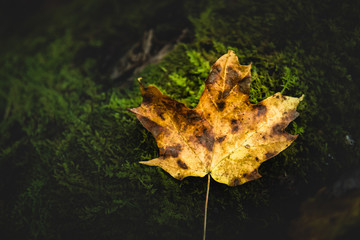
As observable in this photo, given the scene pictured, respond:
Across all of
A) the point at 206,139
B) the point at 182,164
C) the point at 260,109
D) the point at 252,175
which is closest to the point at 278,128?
the point at 260,109

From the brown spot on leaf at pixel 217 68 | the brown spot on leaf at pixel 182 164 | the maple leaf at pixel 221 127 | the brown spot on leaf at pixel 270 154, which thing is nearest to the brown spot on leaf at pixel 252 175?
the maple leaf at pixel 221 127

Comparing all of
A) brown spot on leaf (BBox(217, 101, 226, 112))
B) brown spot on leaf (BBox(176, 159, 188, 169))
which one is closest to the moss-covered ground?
brown spot on leaf (BBox(176, 159, 188, 169))

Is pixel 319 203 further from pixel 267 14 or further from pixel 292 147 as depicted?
pixel 267 14

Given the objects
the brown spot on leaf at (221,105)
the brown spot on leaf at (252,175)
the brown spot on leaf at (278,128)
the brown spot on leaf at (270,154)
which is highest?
the brown spot on leaf at (221,105)

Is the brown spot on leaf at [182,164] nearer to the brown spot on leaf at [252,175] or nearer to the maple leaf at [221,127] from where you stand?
the maple leaf at [221,127]

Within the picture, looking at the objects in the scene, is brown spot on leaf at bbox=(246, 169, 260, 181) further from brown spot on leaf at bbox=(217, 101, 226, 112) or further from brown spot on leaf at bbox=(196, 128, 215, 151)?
brown spot on leaf at bbox=(217, 101, 226, 112)

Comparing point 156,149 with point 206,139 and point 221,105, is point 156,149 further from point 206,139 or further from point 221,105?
point 221,105

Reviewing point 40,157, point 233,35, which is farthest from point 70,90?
point 233,35
